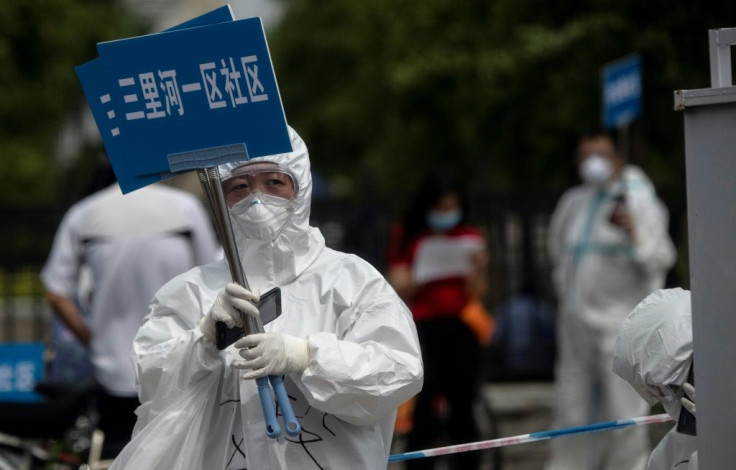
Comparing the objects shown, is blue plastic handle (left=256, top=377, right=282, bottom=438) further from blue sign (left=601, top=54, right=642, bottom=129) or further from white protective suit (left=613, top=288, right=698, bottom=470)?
blue sign (left=601, top=54, right=642, bottom=129)

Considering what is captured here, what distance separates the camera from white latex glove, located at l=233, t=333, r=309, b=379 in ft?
10.8

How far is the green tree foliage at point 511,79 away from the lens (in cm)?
1241

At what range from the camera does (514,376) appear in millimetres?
10953

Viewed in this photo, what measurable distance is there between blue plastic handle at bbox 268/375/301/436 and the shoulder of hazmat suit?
4.68 m

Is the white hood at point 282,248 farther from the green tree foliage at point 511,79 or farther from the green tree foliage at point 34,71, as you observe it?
the green tree foliage at point 34,71

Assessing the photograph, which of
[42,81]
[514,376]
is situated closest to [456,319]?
[514,376]

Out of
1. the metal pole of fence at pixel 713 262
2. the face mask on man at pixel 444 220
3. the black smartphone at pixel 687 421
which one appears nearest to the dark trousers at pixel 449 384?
the face mask on man at pixel 444 220

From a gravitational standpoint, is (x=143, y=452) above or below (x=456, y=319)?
above

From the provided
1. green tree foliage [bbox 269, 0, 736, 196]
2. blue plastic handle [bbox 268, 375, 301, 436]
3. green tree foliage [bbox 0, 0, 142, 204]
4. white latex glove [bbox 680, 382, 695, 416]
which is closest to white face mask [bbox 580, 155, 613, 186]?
green tree foliage [bbox 269, 0, 736, 196]

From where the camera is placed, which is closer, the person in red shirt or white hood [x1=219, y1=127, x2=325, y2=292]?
white hood [x1=219, y1=127, x2=325, y2=292]

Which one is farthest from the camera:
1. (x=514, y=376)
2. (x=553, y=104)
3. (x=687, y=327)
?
(x=553, y=104)

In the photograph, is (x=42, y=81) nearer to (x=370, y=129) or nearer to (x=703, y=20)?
(x=370, y=129)

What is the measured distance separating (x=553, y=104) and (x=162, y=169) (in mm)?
11820

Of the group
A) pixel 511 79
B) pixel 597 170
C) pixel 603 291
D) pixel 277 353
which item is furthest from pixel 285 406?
pixel 511 79
